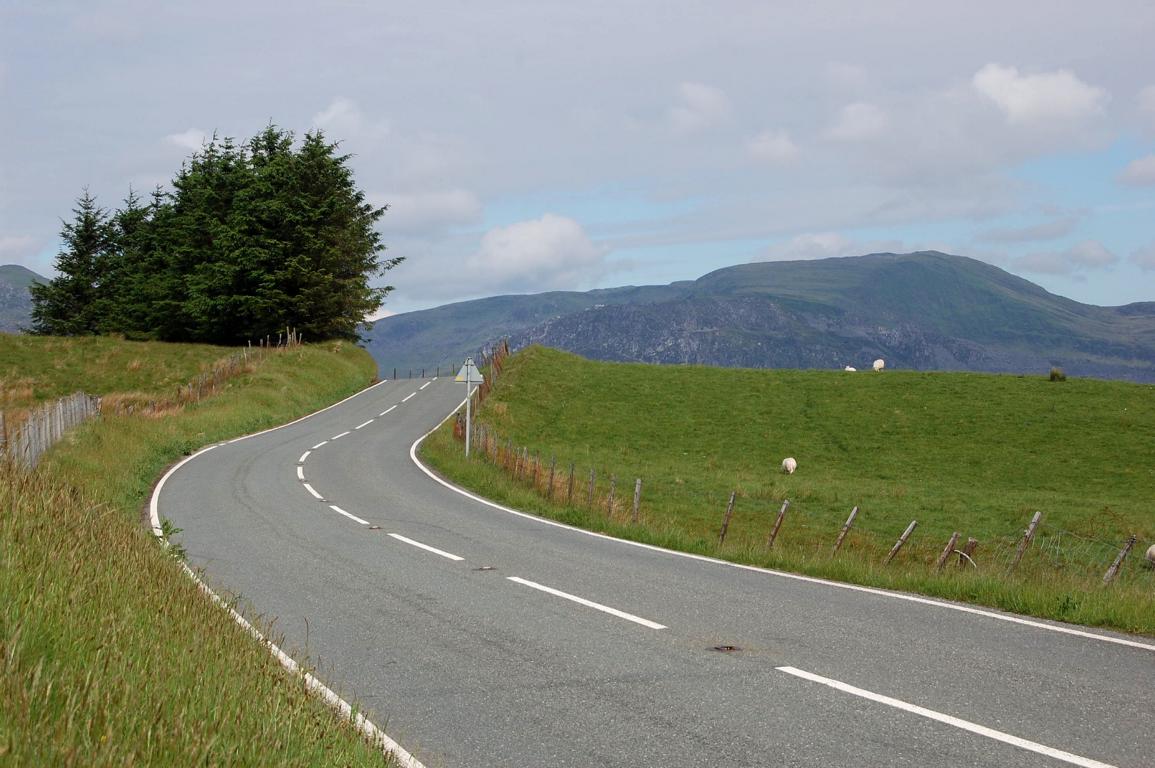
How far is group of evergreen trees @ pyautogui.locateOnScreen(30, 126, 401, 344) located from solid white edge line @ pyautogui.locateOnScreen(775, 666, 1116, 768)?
187ft

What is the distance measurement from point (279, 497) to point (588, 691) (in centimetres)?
1549

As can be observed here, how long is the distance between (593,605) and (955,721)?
4.70m

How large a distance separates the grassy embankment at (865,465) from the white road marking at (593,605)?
4.01 meters

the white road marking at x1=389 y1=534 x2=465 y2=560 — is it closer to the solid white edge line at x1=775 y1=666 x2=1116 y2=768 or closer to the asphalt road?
the asphalt road

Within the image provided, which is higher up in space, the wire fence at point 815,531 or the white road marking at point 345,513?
the white road marking at point 345,513

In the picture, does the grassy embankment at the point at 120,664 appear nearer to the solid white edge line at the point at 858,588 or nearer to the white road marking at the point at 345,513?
the white road marking at the point at 345,513

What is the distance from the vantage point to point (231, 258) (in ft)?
198

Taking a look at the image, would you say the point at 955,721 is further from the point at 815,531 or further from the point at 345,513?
the point at 815,531

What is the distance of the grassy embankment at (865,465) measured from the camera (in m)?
14.4

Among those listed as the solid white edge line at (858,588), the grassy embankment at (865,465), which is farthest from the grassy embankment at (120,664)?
the grassy embankment at (865,465)

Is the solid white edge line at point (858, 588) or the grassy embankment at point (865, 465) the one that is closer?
the solid white edge line at point (858, 588)

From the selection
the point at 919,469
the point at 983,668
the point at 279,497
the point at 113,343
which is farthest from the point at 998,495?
the point at 113,343

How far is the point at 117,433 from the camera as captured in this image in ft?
86.4

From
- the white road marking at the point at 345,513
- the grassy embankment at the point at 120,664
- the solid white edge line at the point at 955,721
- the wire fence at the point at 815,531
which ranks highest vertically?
the grassy embankment at the point at 120,664
